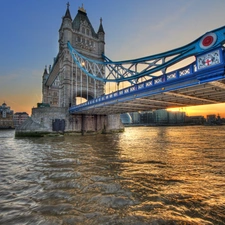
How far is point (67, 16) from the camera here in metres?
34.7

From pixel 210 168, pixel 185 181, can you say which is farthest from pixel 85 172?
pixel 210 168

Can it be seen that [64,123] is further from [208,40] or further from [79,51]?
[208,40]

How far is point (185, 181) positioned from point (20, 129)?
1004 inches

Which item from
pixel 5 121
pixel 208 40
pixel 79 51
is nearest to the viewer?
pixel 208 40

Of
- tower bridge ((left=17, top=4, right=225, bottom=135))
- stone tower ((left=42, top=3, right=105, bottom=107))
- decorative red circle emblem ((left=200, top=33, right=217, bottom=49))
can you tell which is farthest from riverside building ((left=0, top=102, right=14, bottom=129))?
decorative red circle emblem ((left=200, top=33, right=217, bottom=49))

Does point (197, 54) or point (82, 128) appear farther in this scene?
point (82, 128)

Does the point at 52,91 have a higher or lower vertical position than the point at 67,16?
lower

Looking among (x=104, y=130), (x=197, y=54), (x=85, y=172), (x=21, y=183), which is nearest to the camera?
(x=21, y=183)

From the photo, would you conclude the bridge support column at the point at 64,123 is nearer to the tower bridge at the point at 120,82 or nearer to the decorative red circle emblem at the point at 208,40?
the tower bridge at the point at 120,82

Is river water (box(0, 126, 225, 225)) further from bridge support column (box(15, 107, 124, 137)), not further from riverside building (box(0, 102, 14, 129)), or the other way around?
riverside building (box(0, 102, 14, 129))

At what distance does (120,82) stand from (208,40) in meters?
14.6

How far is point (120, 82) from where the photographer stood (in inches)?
883

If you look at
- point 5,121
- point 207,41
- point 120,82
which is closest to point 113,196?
point 207,41

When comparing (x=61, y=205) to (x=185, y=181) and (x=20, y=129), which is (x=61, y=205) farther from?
(x=20, y=129)
